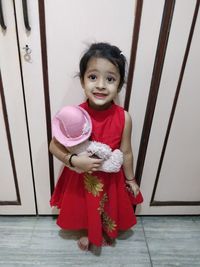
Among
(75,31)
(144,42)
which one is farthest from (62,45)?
(144,42)

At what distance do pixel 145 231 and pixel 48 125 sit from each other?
2.47ft

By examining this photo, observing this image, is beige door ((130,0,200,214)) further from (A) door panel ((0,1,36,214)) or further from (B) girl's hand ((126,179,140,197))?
(A) door panel ((0,1,36,214))

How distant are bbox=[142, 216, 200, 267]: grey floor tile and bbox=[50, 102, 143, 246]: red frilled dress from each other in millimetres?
203

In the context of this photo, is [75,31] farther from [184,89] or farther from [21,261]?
[21,261]

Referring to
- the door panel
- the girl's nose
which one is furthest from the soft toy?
the door panel

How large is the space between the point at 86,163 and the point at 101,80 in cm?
30

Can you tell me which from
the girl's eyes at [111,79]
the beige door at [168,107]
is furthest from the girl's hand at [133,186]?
the girl's eyes at [111,79]

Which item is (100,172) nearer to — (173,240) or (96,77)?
(96,77)

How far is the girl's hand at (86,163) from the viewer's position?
2.84 feet

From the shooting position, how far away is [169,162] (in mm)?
1155

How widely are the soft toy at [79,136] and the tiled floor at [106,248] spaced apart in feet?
1.60

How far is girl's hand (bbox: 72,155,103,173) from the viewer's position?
865mm

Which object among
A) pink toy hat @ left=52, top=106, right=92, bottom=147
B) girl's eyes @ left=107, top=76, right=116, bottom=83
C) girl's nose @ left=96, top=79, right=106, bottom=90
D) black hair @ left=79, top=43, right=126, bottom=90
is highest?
black hair @ left=79, top=43, right=126, bottom=90

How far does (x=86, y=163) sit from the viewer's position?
87 centimetres
